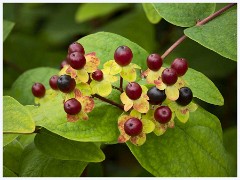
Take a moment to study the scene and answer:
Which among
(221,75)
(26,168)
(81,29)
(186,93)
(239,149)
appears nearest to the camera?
(186,93)

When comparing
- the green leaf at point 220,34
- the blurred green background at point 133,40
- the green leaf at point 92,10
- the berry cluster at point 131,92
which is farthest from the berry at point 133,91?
the green leaf at point 92,10

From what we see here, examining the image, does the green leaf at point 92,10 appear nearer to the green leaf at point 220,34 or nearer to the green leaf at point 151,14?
the green leaf at point 151,14

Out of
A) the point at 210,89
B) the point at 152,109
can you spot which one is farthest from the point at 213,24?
the point at 152,109

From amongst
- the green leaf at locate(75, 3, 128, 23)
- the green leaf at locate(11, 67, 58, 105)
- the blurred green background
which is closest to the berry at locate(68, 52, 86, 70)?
the green leaf at locate(11, 67, 58, 105)

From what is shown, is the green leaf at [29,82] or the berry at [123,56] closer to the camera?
the berry at [123,56]

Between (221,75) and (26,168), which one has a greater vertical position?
(26,168)

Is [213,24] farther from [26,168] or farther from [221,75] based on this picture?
[221,75]

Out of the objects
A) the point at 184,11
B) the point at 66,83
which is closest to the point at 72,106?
the point at 66,83
